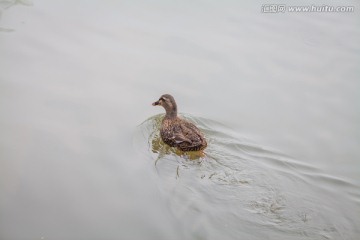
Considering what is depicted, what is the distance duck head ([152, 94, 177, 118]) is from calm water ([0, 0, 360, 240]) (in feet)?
1.25

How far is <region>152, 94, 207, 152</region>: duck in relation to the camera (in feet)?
25.4

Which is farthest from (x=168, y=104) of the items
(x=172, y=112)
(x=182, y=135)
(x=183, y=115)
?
(x=182, y=135)

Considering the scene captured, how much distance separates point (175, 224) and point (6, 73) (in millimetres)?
4448

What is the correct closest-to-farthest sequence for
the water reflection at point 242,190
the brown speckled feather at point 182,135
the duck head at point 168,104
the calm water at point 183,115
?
the calm water at point 183,115, the water reflection at point 242,190, the brown speckled feather at point 182,135, the duck head at point 168,104

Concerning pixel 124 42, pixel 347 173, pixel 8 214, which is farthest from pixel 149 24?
pixel 8 214

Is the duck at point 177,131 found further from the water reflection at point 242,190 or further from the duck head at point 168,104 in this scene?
the water reflection at point 242,190

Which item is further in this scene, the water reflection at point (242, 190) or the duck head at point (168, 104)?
the duck head at point (168, 104)

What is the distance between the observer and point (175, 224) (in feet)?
19.5

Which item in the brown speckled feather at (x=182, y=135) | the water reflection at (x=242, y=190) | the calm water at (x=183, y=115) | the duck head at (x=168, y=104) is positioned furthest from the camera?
the duck head at (x=168, y=104)

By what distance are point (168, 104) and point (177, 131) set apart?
0.55 metres

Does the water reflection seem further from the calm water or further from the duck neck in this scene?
the duck neck

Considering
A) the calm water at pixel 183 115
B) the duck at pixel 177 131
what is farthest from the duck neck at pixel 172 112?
the calm water at pixel 183 115

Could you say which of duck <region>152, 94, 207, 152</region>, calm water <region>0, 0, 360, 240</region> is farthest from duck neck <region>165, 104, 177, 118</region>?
calm water <region>0, 0, 360, 240</region>

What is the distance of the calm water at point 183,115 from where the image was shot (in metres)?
6.12
